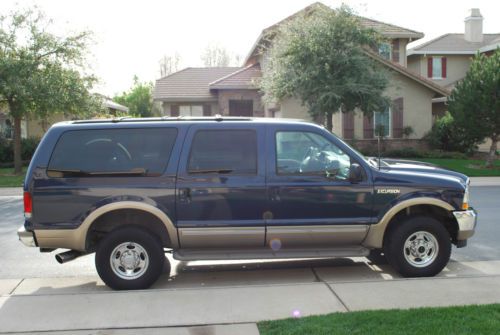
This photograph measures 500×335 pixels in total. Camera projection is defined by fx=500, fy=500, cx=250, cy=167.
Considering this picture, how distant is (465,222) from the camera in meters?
5.96

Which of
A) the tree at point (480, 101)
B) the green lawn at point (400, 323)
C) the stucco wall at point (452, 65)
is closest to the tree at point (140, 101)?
the stucco wall at point (452, 65)

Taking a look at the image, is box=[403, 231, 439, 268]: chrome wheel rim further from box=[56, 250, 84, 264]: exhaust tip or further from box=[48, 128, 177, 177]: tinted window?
box=[56, 250, 84, 264]: exhaust tip

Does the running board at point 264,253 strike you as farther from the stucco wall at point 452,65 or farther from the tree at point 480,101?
the stucco wall at point 452,65

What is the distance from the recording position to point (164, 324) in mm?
4574

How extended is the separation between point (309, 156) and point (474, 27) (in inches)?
1433

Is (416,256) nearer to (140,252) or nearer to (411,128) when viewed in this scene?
(140,252)

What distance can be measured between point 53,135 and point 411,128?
22.6m

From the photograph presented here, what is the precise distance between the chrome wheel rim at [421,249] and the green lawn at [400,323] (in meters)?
1.35

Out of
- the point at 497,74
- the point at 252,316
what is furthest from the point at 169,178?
the point at 497,74

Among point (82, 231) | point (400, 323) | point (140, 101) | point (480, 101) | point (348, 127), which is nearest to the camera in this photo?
point (400, 323)

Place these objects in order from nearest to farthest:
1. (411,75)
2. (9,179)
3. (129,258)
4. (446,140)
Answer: (129,258) → (9,179) → (411,75) → (446,140)

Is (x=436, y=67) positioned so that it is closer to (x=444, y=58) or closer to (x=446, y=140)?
(x=444, y=58)

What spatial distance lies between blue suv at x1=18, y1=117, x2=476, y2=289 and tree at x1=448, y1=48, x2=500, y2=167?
15264 mm

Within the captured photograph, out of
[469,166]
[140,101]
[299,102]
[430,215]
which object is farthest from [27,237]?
[140,101]
